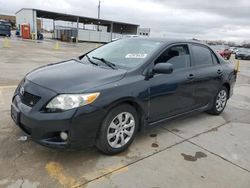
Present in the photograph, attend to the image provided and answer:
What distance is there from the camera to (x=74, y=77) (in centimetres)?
304

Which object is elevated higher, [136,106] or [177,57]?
[177,57]

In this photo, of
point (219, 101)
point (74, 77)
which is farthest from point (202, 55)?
point (74, 77)

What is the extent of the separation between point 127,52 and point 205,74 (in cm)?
156

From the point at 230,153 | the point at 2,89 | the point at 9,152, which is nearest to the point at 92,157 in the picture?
the point at 9,152

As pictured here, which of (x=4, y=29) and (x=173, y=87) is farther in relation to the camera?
(x=4, y=29)

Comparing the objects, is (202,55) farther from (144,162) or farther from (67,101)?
(67,101)

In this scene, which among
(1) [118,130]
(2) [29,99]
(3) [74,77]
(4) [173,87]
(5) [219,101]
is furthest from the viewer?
(5) [219,101]

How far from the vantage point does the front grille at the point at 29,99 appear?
9.27 feet

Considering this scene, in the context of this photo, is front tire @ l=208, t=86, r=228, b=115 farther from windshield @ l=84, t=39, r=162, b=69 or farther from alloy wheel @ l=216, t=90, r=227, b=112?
windshield @ l=84, t=39, r=162, b=69

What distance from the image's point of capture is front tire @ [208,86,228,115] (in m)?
4.96

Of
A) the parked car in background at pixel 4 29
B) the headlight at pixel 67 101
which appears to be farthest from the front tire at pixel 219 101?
the parked car in background at pixel 4 29

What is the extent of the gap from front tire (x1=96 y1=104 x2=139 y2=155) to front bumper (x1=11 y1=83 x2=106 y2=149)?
13cm

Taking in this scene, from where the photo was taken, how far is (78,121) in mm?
2705

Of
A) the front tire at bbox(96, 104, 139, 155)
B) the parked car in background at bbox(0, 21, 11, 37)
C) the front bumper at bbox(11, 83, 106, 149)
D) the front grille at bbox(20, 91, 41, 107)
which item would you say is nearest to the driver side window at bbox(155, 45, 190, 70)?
the front tire at bbox(96, 104, 139, 155)
